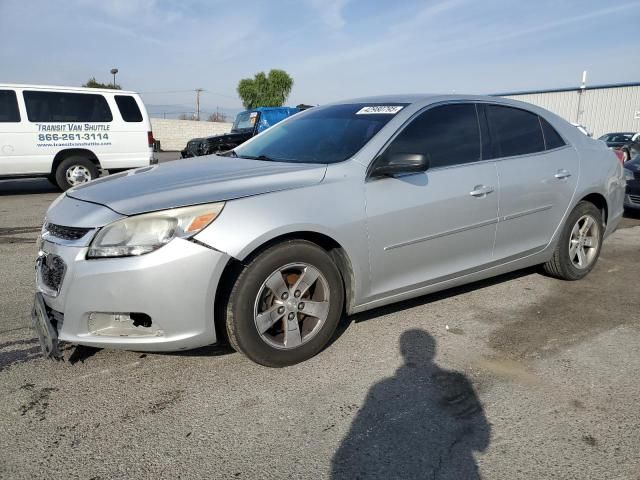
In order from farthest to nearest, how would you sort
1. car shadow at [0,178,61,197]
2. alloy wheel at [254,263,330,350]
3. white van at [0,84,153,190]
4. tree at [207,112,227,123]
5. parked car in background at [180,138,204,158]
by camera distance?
tree at [207,112,227,123]
parked car in background at [180,138,204,158]
car shadow at [0,178,61,197]
white van at [0,84,153,190]
alloy wheel at [254,263,330,350]

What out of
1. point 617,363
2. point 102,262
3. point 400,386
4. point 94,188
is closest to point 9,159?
point 94,188

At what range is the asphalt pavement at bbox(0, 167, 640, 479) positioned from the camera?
2.13 metres

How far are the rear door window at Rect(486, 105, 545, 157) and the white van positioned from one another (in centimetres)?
815

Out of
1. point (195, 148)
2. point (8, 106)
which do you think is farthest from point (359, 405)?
point (195, 148)

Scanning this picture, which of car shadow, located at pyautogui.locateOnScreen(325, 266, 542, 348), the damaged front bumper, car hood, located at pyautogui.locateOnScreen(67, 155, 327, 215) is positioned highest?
car hood, located at pyautogui.locateOnScreen(67, 155, 327, 215)

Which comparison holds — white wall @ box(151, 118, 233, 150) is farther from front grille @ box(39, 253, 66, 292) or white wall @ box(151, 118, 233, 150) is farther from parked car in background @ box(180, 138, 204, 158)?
front grille @ box(39, 253, 66, 292)

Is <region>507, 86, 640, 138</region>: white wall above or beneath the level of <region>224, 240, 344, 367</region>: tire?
above

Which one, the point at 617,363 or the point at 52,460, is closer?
the point at 52,460

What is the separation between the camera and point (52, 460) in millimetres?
2131

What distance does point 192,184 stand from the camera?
285 cm

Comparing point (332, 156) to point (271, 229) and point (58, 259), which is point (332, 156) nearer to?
point (271, 229)

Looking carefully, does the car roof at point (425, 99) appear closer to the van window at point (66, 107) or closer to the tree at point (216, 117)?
the van window at point (66, 107)

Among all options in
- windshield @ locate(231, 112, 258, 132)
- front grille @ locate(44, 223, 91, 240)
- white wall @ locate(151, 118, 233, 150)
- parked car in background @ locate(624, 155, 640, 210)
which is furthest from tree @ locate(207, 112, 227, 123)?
front grille @ locate(44, 223, 91, 240)

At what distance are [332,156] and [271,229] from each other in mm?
836
